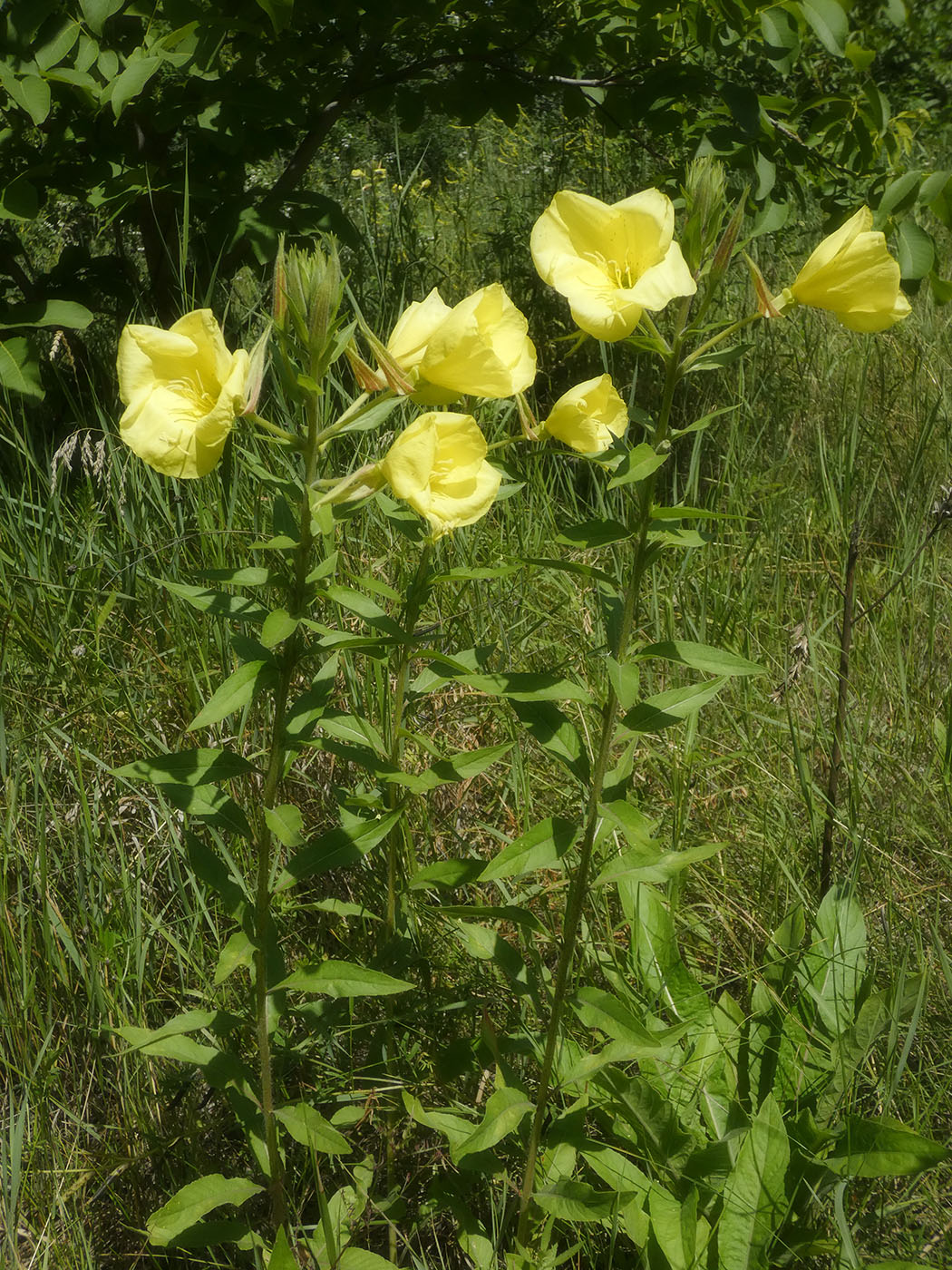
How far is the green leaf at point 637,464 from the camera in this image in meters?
1.09

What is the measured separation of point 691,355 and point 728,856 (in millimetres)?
1073

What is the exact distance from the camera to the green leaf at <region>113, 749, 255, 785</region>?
1.21 meters

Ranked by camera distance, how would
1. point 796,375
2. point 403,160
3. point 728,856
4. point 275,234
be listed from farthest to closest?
point 403,160 < point 796,375 < point 275,234 < point 728,856

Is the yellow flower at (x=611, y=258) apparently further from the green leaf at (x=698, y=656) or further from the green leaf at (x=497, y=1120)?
the green leaf at (x=497, y=1120)

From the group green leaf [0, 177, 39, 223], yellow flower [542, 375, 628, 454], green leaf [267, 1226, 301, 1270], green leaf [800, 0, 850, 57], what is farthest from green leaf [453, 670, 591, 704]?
green leaf [0, 177, 39, 223]

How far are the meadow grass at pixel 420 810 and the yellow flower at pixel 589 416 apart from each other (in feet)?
0.62

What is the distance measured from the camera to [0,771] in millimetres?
1716

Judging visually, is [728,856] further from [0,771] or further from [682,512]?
[0,771]

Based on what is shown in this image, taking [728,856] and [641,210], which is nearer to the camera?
[641,210]

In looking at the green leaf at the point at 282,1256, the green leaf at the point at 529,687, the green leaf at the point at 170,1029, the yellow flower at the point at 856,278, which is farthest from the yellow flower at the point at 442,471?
the green leaf at the point at 282,1256

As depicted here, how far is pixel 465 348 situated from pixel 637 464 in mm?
226

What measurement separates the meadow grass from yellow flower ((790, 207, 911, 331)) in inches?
12.1

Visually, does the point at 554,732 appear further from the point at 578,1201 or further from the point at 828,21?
the point at 828,21

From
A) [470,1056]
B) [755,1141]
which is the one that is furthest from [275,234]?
[755,1141]
